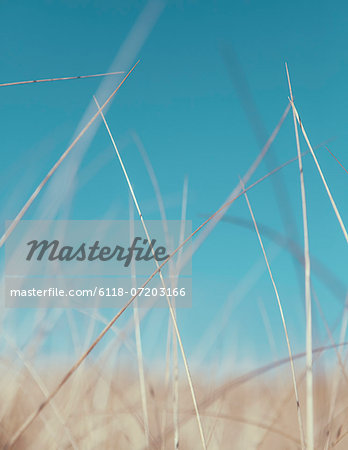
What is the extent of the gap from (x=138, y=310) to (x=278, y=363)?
337mm

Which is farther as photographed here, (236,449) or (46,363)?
(46,363)

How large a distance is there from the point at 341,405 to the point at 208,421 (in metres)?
0.45

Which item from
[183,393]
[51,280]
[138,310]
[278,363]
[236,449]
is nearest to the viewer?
[278,363]

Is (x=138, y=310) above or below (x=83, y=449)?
above

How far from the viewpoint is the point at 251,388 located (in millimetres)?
1909

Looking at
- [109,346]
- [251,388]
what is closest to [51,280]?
[109,346]

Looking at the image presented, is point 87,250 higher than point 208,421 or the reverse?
higher

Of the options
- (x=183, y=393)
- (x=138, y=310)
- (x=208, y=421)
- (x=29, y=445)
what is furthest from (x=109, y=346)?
(x=183, y=393)

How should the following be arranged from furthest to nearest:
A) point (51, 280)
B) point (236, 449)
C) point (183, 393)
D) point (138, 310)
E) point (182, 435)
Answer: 1. point (183, 393)
2. point (182, 435)
3. point (236, 449)
4. point (51, 280)
5. point (138, 310)

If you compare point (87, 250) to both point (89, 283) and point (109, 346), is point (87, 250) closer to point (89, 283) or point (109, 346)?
point (89, 283)

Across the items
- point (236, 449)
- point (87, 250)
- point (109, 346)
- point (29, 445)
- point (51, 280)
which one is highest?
point (87, 250)

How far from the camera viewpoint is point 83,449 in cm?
92

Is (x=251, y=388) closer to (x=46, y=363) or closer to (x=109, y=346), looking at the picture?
(x=46, y=363)

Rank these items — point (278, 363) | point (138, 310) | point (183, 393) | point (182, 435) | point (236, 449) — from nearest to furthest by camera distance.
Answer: point (278, 363)
point (138, 310)
point (236, 449)
point (182, 435)
point (183, 393)
